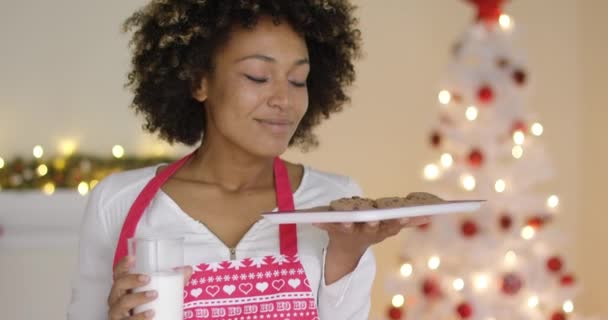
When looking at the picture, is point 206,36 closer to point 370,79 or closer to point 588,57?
point 370,79

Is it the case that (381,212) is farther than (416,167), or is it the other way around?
(416,167)

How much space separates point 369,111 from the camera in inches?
176

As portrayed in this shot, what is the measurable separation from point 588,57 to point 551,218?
51.1 inches

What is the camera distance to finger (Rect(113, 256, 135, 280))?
122cm

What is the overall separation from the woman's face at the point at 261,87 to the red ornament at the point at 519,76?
6.83 ft

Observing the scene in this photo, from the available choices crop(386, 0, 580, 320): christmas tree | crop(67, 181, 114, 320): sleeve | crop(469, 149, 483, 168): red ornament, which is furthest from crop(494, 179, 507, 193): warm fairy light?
crop(67, 181, 114, 320): sleeve

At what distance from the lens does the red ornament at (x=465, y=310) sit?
139 inches

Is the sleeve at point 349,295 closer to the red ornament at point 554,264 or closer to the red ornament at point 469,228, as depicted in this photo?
the red ornament at point 469,228

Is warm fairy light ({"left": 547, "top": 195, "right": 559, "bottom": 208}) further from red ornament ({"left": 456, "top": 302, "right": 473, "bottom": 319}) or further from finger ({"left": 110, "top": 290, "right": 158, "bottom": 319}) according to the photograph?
finger ({"left": 110, "top": 290, "right": 158, "bottom": 319})

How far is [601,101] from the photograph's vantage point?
4410 millimetres

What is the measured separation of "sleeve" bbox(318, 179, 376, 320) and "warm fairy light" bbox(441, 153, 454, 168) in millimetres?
2063

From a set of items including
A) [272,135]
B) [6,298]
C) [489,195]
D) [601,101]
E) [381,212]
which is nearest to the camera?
[381,212]

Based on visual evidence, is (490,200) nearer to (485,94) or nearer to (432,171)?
(432,171)

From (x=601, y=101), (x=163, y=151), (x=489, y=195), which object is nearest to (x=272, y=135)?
(x=489, y=195)
